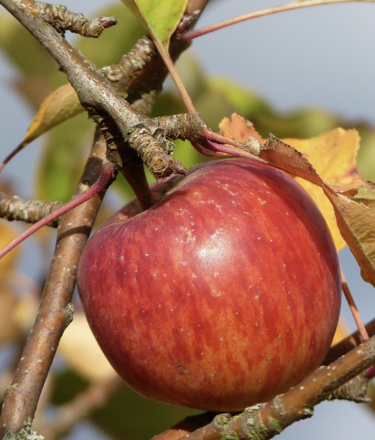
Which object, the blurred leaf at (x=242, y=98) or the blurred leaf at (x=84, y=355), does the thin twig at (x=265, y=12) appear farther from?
the blurred leaf at (x=84, y=355)

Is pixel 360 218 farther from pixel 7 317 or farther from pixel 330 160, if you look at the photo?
pixel 7 317

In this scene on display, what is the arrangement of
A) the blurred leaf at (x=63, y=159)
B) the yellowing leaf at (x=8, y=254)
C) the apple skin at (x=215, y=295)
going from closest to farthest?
1. the apple skin at (x=215, y=295)
2. the blurred leaf at (x=63, y=159)
3. the yellowing leaf at (x=8, y=254)

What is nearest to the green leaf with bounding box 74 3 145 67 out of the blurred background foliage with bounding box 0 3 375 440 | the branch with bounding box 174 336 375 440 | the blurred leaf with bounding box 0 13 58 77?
the blurred background foliage with bounding box 0 3 375 440

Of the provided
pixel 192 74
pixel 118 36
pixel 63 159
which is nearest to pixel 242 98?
pixel 192 74

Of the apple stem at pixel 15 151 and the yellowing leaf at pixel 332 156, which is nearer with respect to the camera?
the yellowing leaf at pixel 332 156

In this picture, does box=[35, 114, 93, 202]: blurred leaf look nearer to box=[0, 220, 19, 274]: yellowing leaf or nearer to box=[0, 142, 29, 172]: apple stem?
box=[0, 220, 19, 274]: yellowing leaf

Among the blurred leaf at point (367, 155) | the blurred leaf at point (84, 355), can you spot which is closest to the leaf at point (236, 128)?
the blurred leaf at point (367, 155)

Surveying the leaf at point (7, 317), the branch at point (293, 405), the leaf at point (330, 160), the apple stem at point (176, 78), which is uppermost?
the apple stem at point (176, 78)

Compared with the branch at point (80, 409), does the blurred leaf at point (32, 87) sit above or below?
above
